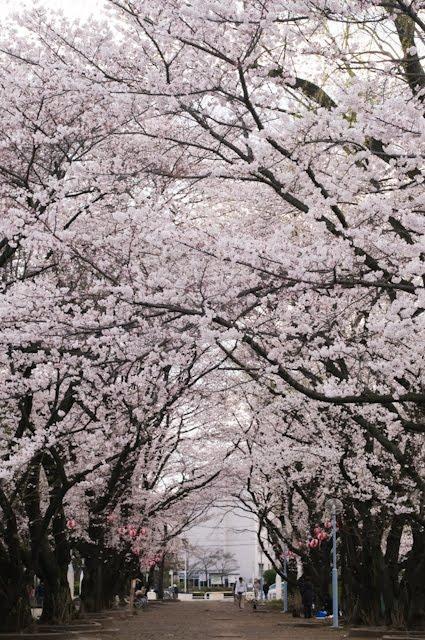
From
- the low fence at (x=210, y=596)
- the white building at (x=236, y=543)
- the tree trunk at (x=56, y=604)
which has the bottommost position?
the tree trunk at (x=56, y=604)

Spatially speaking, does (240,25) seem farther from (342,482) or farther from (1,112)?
(342,482)

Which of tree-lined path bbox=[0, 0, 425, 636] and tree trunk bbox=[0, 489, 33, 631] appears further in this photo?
tree trunk bbox=[0, 489, 33, 631]

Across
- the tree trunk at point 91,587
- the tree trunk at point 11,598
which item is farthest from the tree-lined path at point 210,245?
the tree trunk at point 91,587

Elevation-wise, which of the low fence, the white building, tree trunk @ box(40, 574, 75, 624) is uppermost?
the white building

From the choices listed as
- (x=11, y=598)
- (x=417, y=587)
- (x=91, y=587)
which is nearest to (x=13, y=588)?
(x=11, y=598)

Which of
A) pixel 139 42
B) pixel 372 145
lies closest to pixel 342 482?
pixel 372 145

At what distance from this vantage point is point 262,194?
11.2 m

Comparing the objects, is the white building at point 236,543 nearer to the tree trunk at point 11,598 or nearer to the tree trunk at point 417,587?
the tree trunk at point 417,587

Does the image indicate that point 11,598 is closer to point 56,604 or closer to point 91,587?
point 56,604

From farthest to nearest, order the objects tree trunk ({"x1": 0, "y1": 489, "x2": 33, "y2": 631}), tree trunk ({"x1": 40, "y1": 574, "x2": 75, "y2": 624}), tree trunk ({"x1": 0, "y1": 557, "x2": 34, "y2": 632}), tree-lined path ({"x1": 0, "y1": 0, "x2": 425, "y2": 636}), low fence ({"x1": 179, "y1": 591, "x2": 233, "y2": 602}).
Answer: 1. low fence ({"x1": 179, "y1": 591, "x2": 233, "y2": 602})
2. tree trunk ({"x1": 40, "y1": 574, "x2": 75, "y2": 624})
3. tree trunk ({"x1": 0, "y1": 557, "x2": 34, "y2": 632})
4. tree trunk ({"x1": 0, "y1": 489, "x2": 33, "y2": 631})
5. tree-lined path ({"x1": 0, "y1": 0, "x2": 425, "y2": 636})

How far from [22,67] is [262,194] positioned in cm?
343

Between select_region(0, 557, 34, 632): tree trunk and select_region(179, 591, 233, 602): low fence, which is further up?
select_region(179, 591, 233, 602): low fence

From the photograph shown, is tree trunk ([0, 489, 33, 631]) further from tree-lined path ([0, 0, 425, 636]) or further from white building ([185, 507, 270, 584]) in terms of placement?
white building ([185, 507, 270, 584])

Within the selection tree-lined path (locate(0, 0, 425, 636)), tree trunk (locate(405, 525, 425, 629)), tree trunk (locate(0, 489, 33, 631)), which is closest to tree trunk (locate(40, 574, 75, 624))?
tree-lined path (locate(0, 0, 425, 636))
